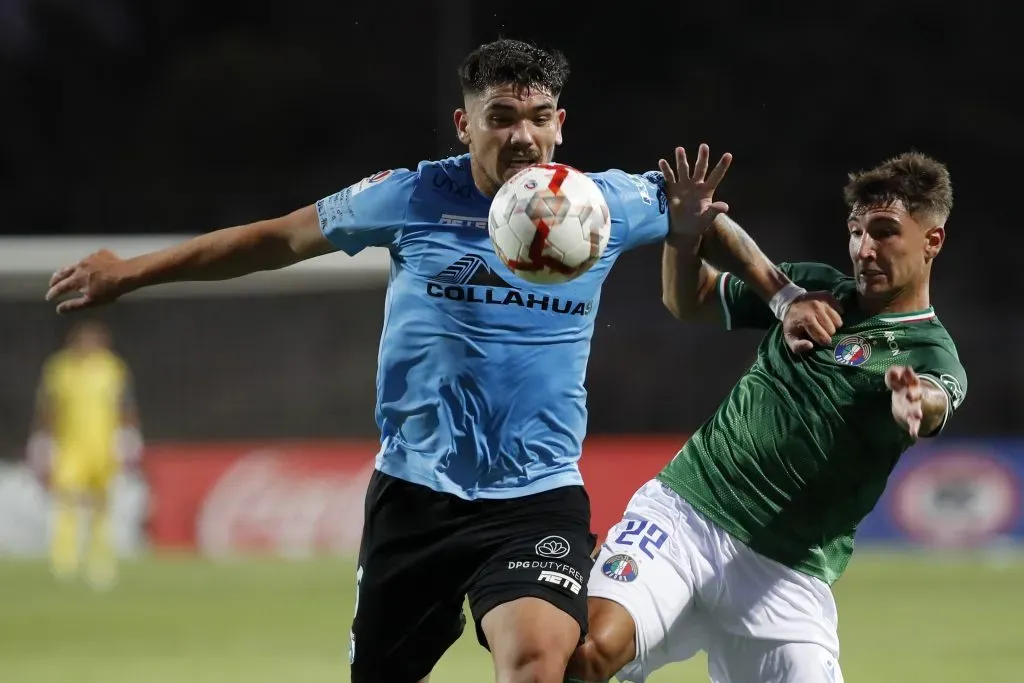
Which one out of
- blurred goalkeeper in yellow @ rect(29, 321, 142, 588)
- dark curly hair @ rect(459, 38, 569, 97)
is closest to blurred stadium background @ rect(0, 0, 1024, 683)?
blurred goalkeeper in yellow @ rect(29, 321, 142, 588)

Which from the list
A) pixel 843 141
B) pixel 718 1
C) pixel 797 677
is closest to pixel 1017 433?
pixel 843 141

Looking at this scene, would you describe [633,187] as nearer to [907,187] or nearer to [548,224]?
[548,224]

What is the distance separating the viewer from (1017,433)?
71.3ft

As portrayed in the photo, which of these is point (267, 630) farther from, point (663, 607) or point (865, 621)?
point (663, 607)

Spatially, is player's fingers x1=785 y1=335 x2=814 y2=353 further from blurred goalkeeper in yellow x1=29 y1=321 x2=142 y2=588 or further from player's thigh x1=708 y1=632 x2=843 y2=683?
blurred goalkeeper in yellow x1=29 y1=321 x2=142 y2=588

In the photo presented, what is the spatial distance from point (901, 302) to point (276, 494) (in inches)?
499

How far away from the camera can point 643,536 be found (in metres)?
5.72

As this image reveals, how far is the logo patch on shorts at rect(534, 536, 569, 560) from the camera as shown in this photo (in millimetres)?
5238

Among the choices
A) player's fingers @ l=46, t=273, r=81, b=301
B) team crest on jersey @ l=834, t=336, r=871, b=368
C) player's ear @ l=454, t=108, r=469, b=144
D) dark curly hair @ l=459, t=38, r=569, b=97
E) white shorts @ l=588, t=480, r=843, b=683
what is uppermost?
dark curly hair @ l=459, t=38, r=569, b=97

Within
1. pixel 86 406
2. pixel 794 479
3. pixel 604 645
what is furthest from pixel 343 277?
pixel 604 645

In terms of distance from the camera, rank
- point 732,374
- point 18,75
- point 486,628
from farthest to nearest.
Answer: point 18,75
point 732,374
point 486,628

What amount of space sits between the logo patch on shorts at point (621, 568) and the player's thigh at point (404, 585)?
1.75ft

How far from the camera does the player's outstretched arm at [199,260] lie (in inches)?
212

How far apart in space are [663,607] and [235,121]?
23.8m
